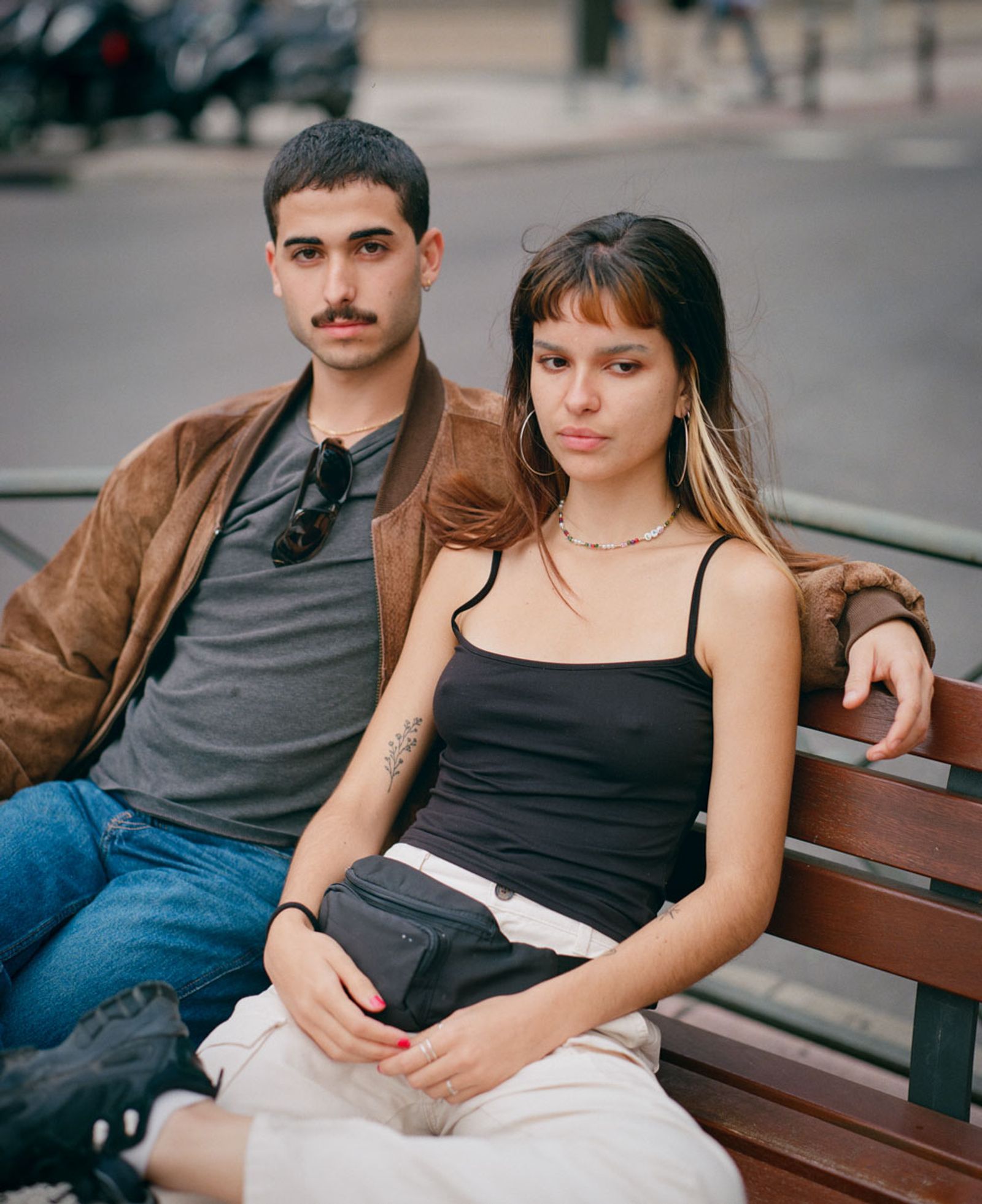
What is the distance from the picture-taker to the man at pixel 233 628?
8.83ft

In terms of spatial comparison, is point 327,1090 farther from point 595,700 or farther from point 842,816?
point 842,816

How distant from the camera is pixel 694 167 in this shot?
606 inches

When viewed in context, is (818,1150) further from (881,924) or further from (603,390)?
(603,390)

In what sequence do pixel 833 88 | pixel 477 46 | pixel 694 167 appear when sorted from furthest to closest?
pixel 477 46 < pixel 833 88 < pixel 694 167

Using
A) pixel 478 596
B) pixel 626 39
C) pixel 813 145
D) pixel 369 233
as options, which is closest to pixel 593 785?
pixel 478 596

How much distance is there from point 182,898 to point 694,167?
14.0 m

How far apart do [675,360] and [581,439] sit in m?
0.21

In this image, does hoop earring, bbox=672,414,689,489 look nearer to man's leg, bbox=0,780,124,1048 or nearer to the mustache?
the mustache

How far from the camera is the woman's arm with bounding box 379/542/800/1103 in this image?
Result: 2158mm

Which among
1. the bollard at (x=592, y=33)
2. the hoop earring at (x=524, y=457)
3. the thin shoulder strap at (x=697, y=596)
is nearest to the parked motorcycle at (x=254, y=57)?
the bollard at (x=592, y=33)

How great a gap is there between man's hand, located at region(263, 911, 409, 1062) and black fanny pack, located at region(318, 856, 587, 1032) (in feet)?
0.11

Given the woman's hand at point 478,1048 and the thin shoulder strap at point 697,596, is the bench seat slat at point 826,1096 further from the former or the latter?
the thin shoulder strap at point 697,596

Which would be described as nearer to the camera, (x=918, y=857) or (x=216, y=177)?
(x=918, y=857)

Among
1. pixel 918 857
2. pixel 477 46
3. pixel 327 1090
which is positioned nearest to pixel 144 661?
pixel 327 1090
